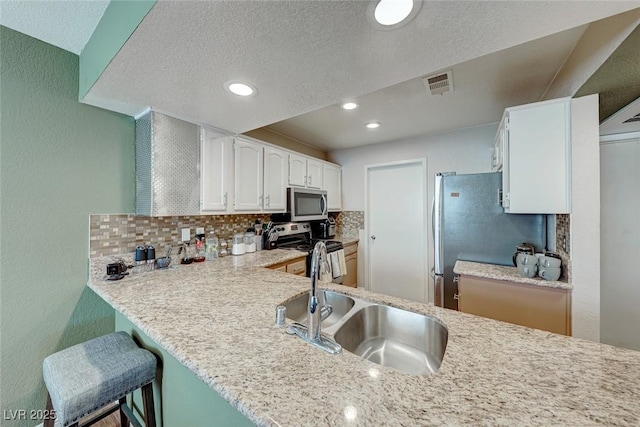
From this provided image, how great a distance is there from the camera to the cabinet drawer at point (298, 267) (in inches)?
96.5

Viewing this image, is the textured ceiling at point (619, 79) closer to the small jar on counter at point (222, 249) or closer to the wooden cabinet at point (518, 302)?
the wooden cabinet at point (518, 302)

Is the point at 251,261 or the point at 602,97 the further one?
the point at 251,261

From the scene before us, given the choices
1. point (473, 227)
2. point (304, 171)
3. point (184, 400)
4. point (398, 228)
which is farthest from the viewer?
point (398, 228)

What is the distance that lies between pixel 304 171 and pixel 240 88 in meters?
1.80

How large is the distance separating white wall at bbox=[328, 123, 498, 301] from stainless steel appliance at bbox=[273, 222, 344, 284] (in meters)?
0.96

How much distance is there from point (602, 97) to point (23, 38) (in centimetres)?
363

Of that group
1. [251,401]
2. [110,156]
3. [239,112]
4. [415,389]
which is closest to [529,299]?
[415,389]

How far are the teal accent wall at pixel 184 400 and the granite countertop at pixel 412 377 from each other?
0.65ft

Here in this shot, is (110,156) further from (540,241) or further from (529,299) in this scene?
(540,241)

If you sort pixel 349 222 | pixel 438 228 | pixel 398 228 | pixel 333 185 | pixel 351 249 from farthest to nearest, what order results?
pixel 349 222, pixel 333 185, pixel 351 249, pixel 398 228, pixel 438 228

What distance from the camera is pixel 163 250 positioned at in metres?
2.03

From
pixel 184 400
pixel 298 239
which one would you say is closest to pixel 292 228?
pixel 298 239

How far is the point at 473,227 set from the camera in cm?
220

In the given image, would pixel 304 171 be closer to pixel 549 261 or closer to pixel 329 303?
pixel 329 303
